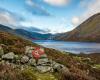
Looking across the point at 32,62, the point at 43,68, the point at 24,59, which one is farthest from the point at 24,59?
the point at 43,68

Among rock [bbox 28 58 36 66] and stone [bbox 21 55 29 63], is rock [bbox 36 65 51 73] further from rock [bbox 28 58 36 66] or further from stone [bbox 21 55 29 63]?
stone [bbox 21 55 29 63]

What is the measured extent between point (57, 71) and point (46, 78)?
1.74m

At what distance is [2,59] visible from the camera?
49.4 ft

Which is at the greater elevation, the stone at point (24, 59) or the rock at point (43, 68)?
the stone at point (24, 59)

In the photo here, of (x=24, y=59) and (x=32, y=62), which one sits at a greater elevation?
(x=24, y=59)

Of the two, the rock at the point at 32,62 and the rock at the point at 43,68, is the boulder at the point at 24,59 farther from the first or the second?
the rock at the point at 43,68

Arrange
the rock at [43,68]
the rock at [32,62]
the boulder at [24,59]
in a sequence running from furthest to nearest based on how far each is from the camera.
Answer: the boulder at [24,59]
the rock at [32,62]
the rock at [43,68]

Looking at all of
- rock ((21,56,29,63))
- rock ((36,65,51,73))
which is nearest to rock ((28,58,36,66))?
rock ((21,56,29,63))

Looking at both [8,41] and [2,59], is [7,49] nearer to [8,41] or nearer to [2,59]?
[2,59]

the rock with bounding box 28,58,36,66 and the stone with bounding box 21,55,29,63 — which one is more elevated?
the stone with bounding box 21,55,29,63

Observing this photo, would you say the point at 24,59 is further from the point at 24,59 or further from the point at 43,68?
the point at 43,68

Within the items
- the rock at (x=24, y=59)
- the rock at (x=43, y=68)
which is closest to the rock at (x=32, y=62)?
the rock at (x=24, y=59)

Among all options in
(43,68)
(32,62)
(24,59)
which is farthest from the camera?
(24,59)

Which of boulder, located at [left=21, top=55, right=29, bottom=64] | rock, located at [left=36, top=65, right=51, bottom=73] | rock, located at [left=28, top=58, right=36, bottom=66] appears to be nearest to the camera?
rock, located at [left=36, top=65, right=51, bottom=73]
